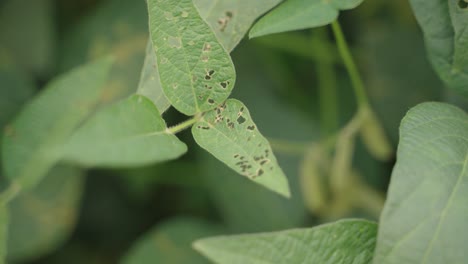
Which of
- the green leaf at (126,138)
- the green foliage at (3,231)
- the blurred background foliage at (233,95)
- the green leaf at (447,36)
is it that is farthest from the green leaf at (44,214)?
the green leaf at (447,36)

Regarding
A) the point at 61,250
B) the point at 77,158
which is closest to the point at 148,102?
the point at 77,158

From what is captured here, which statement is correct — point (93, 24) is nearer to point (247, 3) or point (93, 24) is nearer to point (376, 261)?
point (247, 3)

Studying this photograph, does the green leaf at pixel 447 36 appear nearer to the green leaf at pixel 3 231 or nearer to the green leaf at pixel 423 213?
the green leaf at pixel 423 213

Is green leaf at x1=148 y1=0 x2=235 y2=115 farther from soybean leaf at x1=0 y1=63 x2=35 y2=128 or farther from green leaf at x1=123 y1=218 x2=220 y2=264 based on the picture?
soybean leaf at x1=0 y1=63 x2=35 y2=128

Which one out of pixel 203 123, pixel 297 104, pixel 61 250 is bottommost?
pixel 61 250

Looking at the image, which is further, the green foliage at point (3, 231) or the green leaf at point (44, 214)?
the green leaf at point (44, 214)

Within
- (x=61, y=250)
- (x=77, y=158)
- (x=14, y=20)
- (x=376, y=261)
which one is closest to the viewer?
(x=376, y=261)
